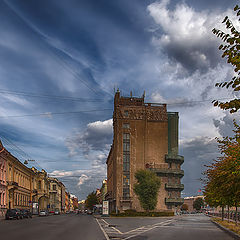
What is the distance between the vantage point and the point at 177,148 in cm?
9600

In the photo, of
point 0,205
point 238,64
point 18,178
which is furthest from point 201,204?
point 238,64

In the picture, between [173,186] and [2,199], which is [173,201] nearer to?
[173,186]

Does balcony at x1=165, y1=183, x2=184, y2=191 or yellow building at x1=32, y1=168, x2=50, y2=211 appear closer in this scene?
balcony at x1=165, y1=183, x2=184, y2=191

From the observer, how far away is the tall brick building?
89750 millimetres

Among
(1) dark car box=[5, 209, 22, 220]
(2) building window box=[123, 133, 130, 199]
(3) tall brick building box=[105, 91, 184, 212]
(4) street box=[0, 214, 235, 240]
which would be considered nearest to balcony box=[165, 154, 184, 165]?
(3) tall brick building box=[105, 91, 184, 212]

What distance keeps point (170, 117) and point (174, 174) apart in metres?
15.5

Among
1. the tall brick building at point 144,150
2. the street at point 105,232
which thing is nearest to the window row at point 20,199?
the tall brick building at point 144,150

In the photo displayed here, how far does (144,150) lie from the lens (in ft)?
305

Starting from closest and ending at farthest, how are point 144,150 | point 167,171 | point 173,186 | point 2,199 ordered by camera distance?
point 2,199, point 173,186, point 167,171, point 144,150

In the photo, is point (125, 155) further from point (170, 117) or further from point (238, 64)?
point (238, 64)

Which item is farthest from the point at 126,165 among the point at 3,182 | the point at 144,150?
the point at 3,182

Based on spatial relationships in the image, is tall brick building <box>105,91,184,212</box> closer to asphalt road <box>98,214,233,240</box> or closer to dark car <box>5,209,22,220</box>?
dark car <box>5,209,22,220</box>

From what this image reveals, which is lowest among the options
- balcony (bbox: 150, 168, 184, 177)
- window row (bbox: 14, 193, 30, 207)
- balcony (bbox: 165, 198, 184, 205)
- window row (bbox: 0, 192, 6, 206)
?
balcony (bbox: 165, 198, 184, 205)

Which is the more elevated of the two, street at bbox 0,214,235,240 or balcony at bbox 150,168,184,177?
balcony at bbox 150,168,184,177
